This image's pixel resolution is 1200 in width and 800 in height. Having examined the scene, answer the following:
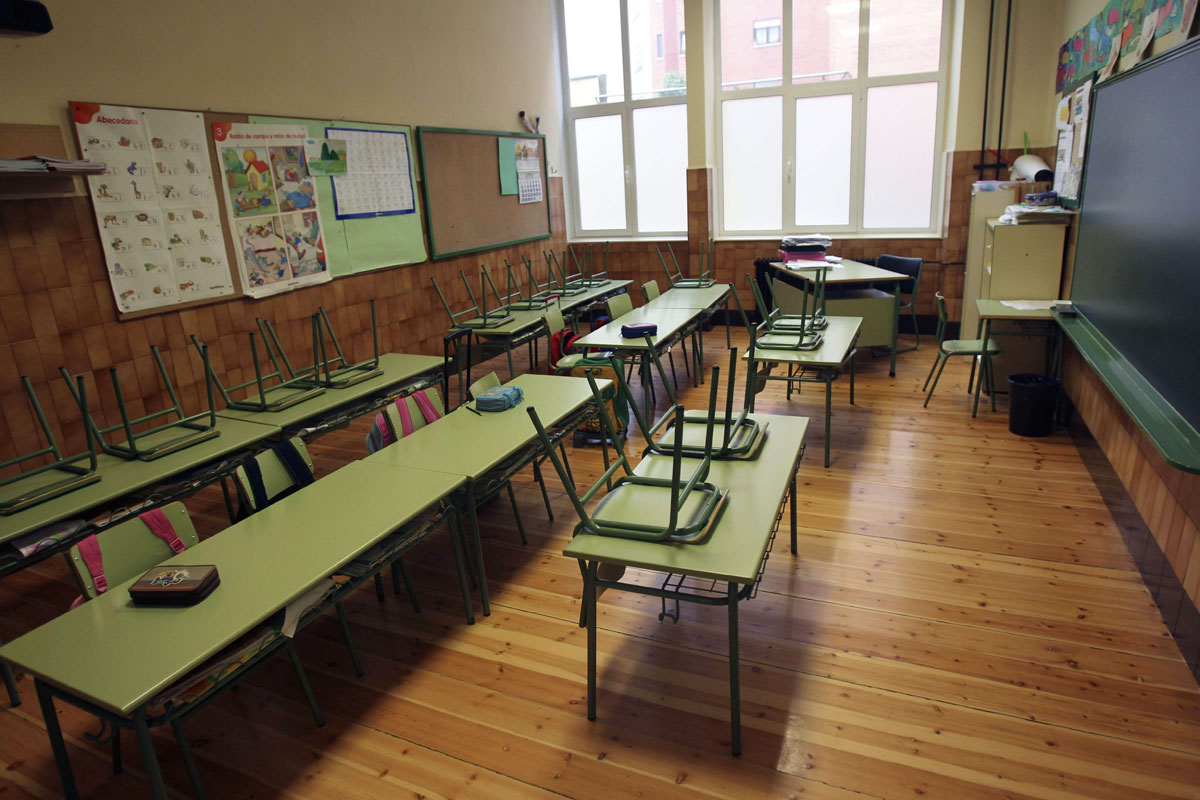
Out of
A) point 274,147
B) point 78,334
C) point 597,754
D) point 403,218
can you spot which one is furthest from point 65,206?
point 597,754

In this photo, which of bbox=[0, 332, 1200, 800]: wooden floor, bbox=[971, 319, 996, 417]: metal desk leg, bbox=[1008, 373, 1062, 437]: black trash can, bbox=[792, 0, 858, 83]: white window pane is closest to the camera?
bbox=[0, 332, 1200, 800]: wooden floor

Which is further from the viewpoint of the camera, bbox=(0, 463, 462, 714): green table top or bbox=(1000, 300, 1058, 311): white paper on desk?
bbox=(1000, 300, 1058, 311): white paper on desk

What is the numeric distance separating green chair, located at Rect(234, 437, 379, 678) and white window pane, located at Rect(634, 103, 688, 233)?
20.2ft

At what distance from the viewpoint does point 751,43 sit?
24.2ft

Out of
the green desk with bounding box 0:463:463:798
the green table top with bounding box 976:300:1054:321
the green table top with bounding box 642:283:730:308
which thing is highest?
the green table top with bounding box 642:283:730:308

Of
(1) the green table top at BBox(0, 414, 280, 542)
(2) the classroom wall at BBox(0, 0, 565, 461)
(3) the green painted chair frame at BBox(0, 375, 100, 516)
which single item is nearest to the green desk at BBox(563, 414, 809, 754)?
(1) the green table top at BBox(0, 414, 280, 542)

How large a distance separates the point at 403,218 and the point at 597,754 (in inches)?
184

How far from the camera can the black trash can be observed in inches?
170

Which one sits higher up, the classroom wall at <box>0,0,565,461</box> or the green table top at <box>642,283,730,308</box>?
the classroom wall at <box>0,0,565,461</box>

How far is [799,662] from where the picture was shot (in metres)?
2.53

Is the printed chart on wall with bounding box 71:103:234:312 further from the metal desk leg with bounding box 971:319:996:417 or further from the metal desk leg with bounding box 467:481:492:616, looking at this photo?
the metal desk leg with bounding box 971:319:996:417

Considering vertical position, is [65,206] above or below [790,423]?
above

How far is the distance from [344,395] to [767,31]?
20.2ft

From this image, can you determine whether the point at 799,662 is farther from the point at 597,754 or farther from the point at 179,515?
the point at 179,515
